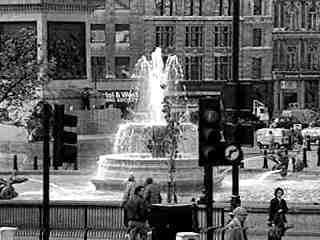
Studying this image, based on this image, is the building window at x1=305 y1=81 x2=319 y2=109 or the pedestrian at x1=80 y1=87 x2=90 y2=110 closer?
the pedestrian at x1=80 y1=87 x2=90 y2=110

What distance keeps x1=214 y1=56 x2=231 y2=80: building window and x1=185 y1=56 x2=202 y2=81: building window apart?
1250 mm

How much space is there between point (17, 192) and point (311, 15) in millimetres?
70863

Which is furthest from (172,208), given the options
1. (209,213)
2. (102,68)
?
(102,68)

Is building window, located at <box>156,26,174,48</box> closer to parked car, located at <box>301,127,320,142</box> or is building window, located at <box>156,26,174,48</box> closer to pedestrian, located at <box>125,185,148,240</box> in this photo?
parked car, located at <box>301,127,320,142</box>

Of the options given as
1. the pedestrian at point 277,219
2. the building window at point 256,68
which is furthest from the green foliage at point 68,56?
the building window at point 256,68

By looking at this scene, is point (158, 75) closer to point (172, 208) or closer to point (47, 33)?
point (47, 33)

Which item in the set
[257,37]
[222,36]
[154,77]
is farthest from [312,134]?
[257,37]

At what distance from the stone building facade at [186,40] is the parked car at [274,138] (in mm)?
25926

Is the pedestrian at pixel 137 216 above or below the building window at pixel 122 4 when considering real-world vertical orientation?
below

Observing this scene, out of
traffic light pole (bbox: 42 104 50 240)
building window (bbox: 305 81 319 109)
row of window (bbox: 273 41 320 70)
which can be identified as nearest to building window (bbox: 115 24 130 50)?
row of window (bbox: 273 41 320 70)

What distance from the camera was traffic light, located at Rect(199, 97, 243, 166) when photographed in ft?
62.8

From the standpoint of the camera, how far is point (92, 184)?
36.1 m

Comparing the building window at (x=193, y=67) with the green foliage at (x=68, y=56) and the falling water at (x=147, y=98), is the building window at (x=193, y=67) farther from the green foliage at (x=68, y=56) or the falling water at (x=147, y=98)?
the green foliage at (x=68, y=56)

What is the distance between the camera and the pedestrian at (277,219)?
23922 mm
